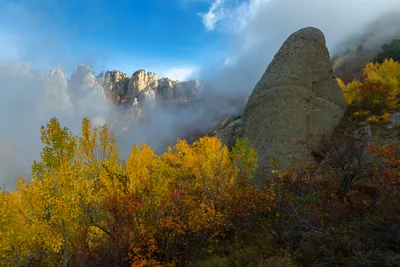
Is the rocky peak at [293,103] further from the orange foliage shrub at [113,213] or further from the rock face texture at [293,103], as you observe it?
the orange foliage shrub at [113,213]

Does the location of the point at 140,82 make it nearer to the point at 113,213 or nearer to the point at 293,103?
the point at 293,103

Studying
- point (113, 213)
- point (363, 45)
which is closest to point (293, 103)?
point (113, 213)

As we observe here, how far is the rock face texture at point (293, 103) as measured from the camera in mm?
26670

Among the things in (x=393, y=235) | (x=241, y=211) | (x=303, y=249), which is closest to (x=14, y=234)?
(x=241, y=211)

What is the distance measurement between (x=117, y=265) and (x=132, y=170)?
609 centimetres

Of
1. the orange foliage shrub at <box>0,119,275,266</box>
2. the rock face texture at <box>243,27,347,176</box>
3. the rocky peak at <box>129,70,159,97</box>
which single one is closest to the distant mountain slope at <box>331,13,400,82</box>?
the rock face texture at <box>243,27,347,176</box>

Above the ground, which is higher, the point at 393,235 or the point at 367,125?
the point at 367,125

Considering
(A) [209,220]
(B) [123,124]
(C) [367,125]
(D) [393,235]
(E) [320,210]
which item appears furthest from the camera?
(B) [123,124]

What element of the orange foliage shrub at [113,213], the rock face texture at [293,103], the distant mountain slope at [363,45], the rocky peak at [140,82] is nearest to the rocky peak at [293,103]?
the rock face texture at [293,103]

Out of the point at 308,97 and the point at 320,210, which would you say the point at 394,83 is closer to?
the point at 308,97

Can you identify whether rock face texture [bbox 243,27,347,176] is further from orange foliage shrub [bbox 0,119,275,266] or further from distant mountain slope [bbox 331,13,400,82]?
distant mountain slope [bbox 331,13,400,82]

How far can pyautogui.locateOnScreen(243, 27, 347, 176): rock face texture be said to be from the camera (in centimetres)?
2667

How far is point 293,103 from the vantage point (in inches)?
1130

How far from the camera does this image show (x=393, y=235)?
8.55 metres
